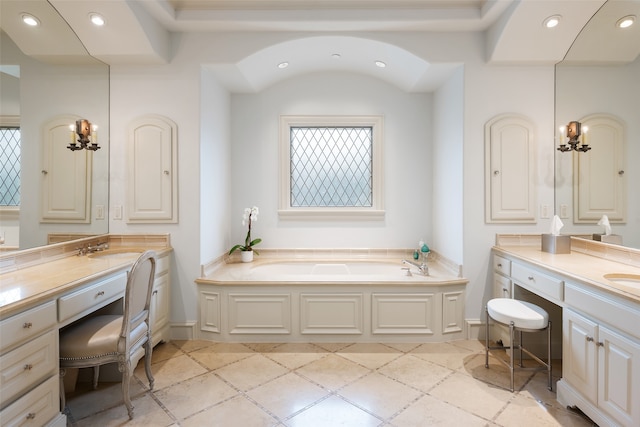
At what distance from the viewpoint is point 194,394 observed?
2.15 meters

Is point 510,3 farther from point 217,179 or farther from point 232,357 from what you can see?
point 232,357

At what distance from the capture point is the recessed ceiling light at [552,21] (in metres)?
2.52

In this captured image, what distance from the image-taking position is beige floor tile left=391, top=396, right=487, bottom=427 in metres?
1.87

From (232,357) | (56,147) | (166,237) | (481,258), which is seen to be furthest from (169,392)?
(481,258)

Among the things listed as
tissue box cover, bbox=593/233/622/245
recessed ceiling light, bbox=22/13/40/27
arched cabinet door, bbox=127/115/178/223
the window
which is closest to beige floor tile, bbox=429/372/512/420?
tissue box cover, bbox=593/233/622/245

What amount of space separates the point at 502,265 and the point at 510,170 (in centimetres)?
86

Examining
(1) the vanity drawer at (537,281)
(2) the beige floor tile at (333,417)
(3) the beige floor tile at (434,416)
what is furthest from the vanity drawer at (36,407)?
(1) the vanity drawer at (537,281)

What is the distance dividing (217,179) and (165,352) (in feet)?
5.41

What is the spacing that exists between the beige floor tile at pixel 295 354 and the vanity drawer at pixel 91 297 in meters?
1.24

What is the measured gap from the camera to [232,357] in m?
2.65

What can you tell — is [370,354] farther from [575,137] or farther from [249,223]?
[575,137]

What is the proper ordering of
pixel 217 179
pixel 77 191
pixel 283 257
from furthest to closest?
pixel 283 257, pixel 217 179, pixel 77 191

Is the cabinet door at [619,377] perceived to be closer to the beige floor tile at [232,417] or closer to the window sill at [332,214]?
the beige floor tile at [232,417]

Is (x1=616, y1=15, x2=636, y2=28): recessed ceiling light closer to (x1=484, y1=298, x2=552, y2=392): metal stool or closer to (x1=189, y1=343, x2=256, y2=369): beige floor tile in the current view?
(x1=484, y1=298, x2=552, y2=392): metal stool
